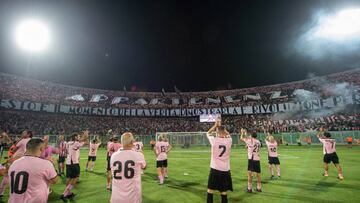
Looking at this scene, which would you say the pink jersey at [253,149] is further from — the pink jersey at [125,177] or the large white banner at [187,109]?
the large white banner at [187,109]

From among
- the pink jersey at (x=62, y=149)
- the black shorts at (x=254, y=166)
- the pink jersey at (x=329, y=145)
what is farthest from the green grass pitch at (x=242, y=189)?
the pink jersey at (x=62, y=149)

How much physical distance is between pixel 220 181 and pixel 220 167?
1.33 feet

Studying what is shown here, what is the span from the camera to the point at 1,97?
138 feet

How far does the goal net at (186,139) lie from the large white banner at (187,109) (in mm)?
17665

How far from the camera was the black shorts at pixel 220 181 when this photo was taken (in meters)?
6.86

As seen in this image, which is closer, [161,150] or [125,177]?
[125,177]

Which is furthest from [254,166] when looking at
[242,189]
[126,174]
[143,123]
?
[143,123]

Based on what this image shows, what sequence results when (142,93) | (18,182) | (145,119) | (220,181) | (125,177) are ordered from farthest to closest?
(142,93) < (145,119) < (220,181) < (125,177) < (18,182)

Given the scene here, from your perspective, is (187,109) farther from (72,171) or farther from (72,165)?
(72,171)

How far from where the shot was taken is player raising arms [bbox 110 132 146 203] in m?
4.83

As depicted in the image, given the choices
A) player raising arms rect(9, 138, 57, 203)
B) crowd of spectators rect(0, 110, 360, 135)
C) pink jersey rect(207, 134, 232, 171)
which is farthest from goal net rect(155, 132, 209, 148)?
player raising arms rect(9, 138, 57, 203)

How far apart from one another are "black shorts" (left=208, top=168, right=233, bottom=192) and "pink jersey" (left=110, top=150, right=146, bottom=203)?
9.12 feet

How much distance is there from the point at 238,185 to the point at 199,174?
11.4 feet

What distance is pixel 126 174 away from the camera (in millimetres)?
4883
